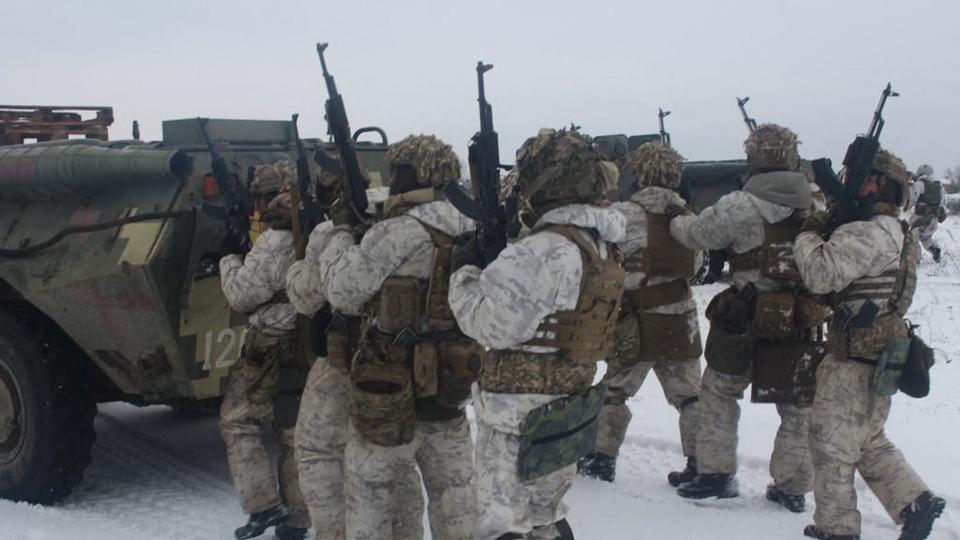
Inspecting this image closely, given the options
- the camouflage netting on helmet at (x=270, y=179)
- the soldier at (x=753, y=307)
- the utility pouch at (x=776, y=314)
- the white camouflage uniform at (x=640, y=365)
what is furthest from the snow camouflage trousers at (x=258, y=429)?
the utility pouch at (x=776, y=314)

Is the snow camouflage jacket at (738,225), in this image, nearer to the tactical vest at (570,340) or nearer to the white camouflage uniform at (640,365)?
the white camouflage uniform at (640,365)

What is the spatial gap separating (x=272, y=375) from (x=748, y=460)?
287 centimetres

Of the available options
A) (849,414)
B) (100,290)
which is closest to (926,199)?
(849,414)

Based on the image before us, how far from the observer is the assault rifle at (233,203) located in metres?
4.68

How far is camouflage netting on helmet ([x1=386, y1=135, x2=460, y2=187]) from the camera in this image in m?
3.66

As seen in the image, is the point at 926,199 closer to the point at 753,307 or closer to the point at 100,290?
the point at 753,307

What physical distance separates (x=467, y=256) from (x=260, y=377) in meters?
1.54

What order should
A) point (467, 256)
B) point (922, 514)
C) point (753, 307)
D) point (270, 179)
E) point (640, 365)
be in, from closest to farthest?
point (467, 256) → point (922, 514) → point (270, 179) → point (753, 307) → point (640, 365)

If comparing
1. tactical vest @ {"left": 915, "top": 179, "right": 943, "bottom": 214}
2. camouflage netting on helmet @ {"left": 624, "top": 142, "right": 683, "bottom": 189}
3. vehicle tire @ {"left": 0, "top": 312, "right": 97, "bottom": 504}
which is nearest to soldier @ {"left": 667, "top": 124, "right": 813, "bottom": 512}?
camouflage netting on helmet @ {"left": 624, "top": 142, "right": 683, "bottom": 189}

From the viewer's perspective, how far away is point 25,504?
487cm

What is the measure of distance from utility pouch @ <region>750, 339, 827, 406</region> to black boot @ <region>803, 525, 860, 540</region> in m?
0.65

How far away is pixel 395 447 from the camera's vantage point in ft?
12.2

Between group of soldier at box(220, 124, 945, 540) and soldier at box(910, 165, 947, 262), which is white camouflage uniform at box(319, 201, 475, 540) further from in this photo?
soldier at box(910, 165, 947, 262)

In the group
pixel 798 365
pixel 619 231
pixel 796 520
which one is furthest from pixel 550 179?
pixel 796 520
